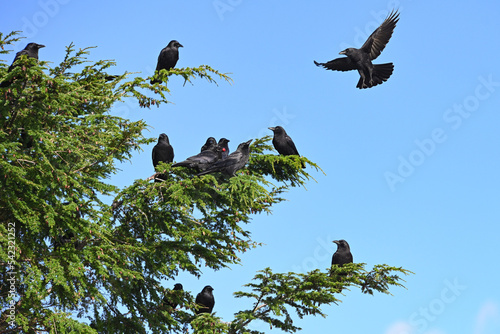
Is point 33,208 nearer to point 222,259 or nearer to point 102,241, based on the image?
point 102,241

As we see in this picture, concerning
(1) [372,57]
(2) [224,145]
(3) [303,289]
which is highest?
(1) [372,57]

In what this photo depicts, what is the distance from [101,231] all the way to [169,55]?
21.3ft

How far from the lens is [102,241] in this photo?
337 inches

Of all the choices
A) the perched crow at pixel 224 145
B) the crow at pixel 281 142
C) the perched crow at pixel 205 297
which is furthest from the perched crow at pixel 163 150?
the perched crow at pixel 205 297

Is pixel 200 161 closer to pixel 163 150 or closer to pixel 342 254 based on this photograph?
pixel 163 150

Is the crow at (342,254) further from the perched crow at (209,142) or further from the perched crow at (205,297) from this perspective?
the perched crow at (209,142)

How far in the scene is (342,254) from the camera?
1116cm

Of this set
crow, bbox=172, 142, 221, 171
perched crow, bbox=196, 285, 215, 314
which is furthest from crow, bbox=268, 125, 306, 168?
perched crow, bbox=196, 285, 215, 314

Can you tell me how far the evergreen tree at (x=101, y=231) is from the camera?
808cm

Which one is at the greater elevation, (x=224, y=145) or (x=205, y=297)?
(x=224, y=145)

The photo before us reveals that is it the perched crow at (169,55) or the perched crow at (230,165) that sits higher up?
the perched crow at (169,55)

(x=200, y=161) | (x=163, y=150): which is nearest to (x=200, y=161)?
(x=200, y=161)

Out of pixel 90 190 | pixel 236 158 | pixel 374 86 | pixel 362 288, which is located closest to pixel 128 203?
pixel 90 190

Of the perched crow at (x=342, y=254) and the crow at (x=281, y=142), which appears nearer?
the perched crow at (x=342, y=254)
